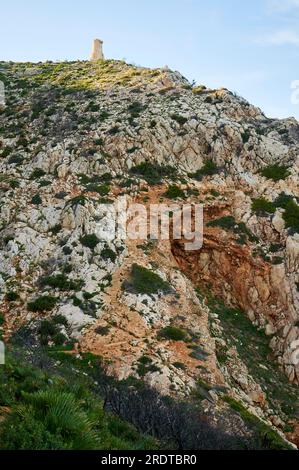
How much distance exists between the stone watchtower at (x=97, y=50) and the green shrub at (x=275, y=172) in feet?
113

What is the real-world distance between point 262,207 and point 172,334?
12752 mm

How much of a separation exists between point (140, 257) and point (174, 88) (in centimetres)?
2224

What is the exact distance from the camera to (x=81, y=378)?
15.8 meters

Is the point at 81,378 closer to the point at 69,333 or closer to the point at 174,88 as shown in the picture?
the point at 69,333

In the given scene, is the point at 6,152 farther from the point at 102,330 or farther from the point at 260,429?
the point at 260,429

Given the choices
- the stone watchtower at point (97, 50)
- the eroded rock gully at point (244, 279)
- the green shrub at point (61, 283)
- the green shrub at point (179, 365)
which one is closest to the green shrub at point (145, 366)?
the green shrub at point (179, 365)

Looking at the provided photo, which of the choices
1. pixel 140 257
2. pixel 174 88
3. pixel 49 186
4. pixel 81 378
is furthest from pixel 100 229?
pixel 174 88

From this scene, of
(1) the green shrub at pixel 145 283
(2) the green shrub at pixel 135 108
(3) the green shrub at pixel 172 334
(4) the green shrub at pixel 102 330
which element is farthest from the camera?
(2) the green shrub at pixel 135 108

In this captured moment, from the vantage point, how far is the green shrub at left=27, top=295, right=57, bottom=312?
71.1ft

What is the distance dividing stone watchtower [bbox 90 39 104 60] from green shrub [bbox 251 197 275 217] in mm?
37159

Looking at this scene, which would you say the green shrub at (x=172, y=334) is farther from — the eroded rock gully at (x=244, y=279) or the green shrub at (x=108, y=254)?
the eroded rock gully at (x=244, y=279)

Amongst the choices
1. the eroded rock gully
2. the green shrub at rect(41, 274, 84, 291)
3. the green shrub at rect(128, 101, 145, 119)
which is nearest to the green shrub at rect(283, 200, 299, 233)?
the eroded rock gully

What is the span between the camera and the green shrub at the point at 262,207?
29.6 meters

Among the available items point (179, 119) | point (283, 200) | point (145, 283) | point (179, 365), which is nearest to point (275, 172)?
point (283, 200)
